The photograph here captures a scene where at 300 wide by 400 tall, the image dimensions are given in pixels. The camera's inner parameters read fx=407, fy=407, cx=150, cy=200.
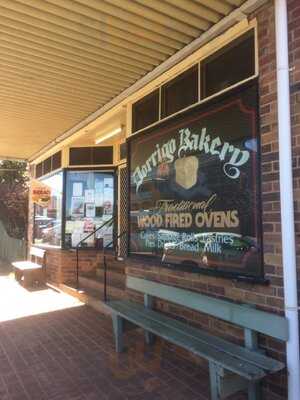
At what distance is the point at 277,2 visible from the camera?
343 cm

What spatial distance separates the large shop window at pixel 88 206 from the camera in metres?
9.12

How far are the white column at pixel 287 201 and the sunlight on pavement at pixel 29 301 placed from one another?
484 centimetres

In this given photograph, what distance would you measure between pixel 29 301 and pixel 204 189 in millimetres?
5141

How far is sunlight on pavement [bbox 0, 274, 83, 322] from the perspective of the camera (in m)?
7.04

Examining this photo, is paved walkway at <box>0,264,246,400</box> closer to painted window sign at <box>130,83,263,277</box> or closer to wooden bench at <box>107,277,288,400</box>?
wooden bench at <box>107,277,288,400</box>

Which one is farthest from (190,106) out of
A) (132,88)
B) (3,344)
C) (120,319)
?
(3,344)

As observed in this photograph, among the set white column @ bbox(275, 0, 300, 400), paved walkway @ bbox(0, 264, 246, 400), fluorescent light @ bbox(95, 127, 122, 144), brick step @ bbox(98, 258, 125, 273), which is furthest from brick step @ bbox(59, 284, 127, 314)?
white column @ bbox(275, 0, 300, 400)

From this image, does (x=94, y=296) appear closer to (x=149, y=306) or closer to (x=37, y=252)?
(x=149, y=306)

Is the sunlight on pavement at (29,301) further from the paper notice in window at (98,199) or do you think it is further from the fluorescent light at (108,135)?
the fluorescent light at (108,135)

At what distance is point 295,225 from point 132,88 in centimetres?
322

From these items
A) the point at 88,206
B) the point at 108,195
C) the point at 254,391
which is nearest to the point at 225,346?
the point at 254,391

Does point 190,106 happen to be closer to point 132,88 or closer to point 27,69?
point 132,88

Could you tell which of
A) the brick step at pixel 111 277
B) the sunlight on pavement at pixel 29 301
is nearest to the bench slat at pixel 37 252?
the sunlight on pavement at pixel 29 301

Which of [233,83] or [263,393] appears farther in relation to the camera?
[233,83]
